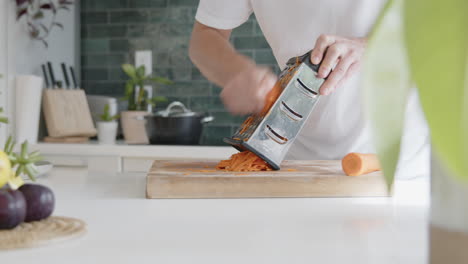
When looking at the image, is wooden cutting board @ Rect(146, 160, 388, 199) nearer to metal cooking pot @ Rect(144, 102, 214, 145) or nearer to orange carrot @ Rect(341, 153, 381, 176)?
orange carrot @ Rect(341, 153, 381, 176)

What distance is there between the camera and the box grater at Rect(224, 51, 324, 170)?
1287 mm

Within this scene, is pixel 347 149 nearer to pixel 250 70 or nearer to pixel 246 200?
pixel 250 70

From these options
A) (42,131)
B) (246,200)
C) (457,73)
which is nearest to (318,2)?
(246,200)

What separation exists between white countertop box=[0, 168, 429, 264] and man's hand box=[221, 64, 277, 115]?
0.92 feet

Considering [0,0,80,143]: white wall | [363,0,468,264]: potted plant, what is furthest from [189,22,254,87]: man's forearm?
[0,0,80,143]: white wall

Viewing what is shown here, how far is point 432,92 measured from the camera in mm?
240

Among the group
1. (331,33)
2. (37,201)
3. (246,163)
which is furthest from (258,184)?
(331,33)

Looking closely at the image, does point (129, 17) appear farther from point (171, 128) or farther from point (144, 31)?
point (171, 128)

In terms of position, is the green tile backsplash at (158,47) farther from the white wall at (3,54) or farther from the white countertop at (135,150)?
the white wall at (3,54)

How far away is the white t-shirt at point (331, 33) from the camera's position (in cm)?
170

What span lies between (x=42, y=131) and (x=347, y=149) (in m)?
2.00

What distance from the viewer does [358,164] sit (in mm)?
1219

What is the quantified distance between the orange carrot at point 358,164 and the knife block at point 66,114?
2.02 meters

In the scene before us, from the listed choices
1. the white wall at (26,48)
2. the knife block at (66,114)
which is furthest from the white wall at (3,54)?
the knife block at (66,114)
